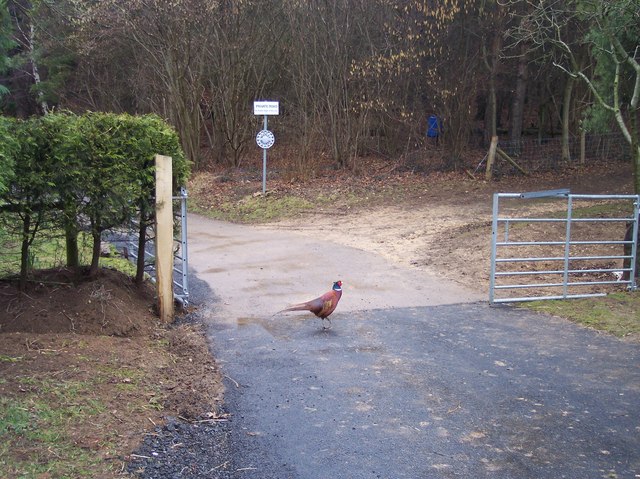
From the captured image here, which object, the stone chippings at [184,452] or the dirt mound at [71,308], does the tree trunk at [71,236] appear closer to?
the dirt mound at [71,308]

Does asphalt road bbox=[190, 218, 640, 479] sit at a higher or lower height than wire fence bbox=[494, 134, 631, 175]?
lower

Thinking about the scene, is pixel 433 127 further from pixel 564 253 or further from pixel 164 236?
pixel 164 236

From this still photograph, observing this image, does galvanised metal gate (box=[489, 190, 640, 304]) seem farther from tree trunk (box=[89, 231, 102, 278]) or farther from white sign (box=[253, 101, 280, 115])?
white sign (box=[253, 101, 280, 115])

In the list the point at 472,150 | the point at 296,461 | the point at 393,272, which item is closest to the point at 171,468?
Answer: the point at 296,461

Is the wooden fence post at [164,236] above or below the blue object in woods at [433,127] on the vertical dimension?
below

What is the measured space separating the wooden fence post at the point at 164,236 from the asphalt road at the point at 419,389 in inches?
25.2

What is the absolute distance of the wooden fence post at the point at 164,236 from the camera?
748 centimetres

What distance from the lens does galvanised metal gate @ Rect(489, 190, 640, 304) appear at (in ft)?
28.7

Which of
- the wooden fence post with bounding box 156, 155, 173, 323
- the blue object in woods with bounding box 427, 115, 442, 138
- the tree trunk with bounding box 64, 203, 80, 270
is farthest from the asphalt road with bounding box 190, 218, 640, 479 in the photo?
the blue object in woods with bounding box 427, 115, 442, 138

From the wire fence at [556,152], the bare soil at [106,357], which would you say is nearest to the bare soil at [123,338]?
the bare soil at [106,357]

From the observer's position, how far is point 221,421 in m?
4.95

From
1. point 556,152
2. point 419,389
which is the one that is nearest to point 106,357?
point 419,389

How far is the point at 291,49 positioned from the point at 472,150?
825 centimetres

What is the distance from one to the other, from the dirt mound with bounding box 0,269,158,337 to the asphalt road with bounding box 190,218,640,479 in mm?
1029
